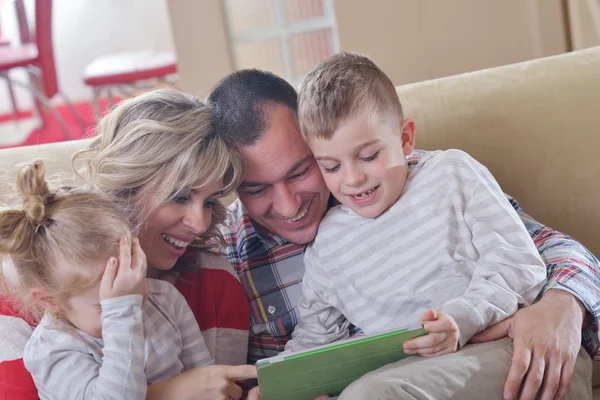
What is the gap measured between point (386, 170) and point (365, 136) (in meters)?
0.08

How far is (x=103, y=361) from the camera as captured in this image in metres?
1.38

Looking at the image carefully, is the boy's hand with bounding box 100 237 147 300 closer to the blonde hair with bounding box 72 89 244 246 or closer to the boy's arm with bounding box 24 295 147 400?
the boy's arm with bounding box 24 295 147 400

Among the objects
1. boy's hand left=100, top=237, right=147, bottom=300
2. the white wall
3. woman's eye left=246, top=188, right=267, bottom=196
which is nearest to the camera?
boy's hand left=100, top=237, right=147, bottom=300

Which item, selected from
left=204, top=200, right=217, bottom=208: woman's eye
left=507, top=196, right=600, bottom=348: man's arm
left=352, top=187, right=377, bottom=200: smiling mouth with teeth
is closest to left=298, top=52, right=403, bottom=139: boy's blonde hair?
left=352, top=187, right=377, bottom=200: smiling mouth with teeth

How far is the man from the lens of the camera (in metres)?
1.41

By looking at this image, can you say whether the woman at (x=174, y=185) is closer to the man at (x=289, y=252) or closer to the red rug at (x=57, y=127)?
the man at (x=289, y=252)

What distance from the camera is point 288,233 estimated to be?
5.81ft

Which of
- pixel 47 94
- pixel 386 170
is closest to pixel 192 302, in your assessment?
pixel 386 170

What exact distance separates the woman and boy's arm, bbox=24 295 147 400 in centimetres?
12

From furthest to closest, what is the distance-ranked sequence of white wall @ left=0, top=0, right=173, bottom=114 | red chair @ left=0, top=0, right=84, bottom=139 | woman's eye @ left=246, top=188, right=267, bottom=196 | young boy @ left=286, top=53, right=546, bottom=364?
white wall @ left=0, top=0, right=173, bottom=114
red chair @ left=0, top=0, right=84, bottom=139
woman's eye @ left=246, top=188, right=267, bottom=196
young boy @ left=286, top=53, right=546, bottom=364

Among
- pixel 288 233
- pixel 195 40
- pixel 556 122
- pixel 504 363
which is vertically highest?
pixel 195 40

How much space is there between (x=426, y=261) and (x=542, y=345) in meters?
0.28

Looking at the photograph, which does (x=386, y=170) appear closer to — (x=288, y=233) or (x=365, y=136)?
Answer: (x=365, y=136)

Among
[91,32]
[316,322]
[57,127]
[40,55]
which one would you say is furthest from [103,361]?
[91,32]
